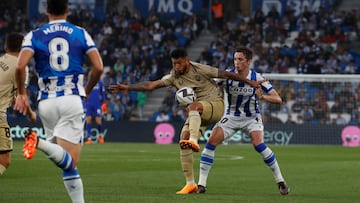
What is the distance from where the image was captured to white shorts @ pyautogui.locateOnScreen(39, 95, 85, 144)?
30.1 feet

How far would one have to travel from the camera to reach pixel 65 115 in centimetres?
919

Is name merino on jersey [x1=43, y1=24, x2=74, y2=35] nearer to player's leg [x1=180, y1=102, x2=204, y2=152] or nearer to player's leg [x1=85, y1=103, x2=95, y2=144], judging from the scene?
player's leg [x1=180, y1=102, x2=204, y2=152]

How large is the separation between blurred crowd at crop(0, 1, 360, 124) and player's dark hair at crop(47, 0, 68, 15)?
22.9m

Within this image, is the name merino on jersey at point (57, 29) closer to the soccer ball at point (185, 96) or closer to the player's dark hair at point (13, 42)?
the player's dark hair at point (13, 42)

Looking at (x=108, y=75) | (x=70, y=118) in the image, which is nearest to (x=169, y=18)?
(x=108, y=75)

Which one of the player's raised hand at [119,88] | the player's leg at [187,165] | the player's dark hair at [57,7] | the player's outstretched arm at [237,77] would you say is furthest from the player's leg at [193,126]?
the player's dark hair at [57,7]

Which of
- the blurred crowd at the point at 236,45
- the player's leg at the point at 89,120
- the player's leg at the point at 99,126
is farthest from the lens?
the blurred crowd at the point at 236,45

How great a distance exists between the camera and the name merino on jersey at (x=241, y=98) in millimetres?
13555

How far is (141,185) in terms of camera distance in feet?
46.4

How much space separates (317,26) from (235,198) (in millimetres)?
27350

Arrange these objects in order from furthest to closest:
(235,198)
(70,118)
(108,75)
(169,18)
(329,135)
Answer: (169,18) → (108,75) → (329,135) → (235,198) → (70,118)

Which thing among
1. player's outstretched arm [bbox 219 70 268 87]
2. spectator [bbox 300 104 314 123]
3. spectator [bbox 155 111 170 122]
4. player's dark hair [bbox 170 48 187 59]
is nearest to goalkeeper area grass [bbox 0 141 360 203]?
player's outstretched arm [bbox 219 70 268 87]

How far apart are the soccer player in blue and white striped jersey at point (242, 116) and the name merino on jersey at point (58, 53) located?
4381mm

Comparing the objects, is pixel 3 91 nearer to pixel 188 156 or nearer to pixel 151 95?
pixel 188 156
